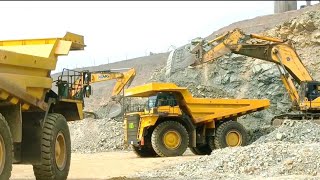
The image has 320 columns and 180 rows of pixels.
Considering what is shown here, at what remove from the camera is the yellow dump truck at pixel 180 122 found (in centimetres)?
1883

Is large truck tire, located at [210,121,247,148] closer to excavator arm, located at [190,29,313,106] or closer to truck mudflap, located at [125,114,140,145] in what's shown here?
truck mudflap, located at [125,114,140,145]

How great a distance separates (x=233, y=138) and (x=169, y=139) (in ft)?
8.60

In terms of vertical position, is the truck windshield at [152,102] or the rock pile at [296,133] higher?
the truck windshield at [152,102]

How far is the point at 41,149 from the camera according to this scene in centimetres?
941

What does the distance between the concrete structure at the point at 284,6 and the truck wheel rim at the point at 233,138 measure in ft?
107

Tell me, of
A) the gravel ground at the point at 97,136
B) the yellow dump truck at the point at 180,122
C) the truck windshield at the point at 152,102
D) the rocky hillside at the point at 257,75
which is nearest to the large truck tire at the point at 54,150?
the yellow dump truck at the point at 180,122

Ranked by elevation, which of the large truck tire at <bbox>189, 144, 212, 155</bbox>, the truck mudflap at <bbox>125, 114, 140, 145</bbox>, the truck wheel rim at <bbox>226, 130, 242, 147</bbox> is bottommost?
the large truck tire at <bbox>189, 144, 212, 155</bbox>

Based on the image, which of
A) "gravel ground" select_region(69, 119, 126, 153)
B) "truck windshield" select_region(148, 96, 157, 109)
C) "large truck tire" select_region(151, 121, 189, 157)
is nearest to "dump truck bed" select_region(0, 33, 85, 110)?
"large truck tire" select_region(151, 121, 189, 157)

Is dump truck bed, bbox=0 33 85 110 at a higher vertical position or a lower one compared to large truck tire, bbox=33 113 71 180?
higher

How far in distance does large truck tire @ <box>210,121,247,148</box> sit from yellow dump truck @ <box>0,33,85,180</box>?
9.64 metres

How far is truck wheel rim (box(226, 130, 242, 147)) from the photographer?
65.3ft

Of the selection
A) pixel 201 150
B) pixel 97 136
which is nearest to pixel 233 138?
pixel 201 150

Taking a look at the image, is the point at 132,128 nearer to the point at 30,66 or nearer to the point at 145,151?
the point at 145,151

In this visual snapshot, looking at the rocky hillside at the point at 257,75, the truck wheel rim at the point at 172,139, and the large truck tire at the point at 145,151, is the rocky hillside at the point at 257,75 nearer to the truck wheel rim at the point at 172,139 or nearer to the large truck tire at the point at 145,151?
the large truck tire at the point at 145,151
